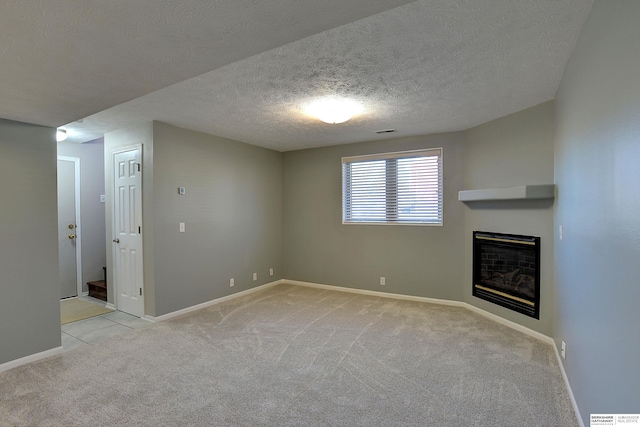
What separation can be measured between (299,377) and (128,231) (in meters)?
3.07

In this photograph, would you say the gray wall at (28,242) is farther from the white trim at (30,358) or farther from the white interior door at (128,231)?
the white interior door at (128,231)

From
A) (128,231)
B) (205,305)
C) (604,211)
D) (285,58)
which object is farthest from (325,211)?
(604,211)

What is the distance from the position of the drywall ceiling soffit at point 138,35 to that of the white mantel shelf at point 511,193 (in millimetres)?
2614

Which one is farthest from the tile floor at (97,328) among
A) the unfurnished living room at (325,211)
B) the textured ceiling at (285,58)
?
the textured ceiling at (285,58)

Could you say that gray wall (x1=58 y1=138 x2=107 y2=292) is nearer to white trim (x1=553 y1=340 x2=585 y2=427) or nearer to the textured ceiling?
the textured ceiling

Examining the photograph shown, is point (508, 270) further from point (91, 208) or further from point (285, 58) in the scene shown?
point (91, 208)

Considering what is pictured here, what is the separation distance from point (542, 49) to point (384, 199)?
304 cm

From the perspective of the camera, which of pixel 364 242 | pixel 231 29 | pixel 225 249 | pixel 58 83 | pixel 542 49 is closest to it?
pixel 231 29

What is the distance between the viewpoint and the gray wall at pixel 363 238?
446cm

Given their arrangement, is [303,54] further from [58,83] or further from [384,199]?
[384,199]

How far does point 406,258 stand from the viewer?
4793 millimetres

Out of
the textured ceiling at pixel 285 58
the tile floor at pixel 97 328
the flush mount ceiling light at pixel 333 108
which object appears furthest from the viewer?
the tile floor at pixel 97 328


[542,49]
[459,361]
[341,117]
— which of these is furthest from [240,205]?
[542,49]

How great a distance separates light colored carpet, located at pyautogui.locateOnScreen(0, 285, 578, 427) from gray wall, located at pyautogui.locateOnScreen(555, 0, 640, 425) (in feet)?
1.91
